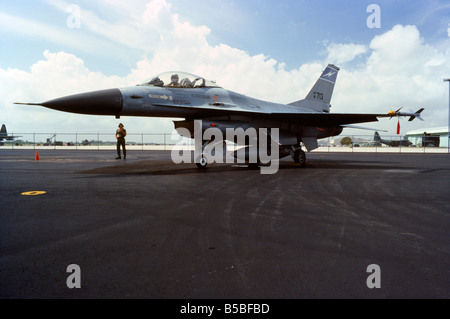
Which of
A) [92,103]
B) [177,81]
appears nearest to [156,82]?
[177,81]

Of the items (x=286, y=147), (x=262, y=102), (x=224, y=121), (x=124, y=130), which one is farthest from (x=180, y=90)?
(x=124, y=130)

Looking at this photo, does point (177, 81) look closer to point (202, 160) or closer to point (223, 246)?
point (202, 160)

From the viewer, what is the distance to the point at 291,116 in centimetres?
1282

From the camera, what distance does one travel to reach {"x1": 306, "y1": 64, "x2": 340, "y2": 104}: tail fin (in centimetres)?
1709

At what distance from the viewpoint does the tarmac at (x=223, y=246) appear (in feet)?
7.32

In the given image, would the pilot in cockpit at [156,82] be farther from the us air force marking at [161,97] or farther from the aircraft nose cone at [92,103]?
the aircraft nose cone at [92,103]

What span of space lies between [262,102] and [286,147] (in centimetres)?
254

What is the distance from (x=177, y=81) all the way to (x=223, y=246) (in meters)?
8.89

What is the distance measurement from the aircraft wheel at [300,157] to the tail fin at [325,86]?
→ 476cm

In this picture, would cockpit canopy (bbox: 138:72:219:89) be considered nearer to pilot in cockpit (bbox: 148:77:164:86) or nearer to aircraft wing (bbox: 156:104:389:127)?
pilot in cockpit (bbox: 148:77:164:86)

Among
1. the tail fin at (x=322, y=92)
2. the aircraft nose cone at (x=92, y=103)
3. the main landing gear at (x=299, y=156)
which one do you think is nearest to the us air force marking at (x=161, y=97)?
the aircraft nose cone at (x=92, y=103)

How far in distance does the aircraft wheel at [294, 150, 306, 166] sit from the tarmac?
25.5 ft

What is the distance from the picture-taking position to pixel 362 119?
44.8 ft
